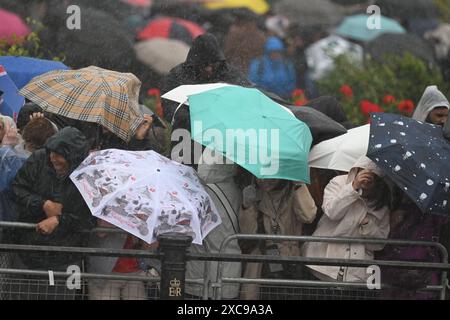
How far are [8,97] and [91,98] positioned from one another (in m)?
0.98

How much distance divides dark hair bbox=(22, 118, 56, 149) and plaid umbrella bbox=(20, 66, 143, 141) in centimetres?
12

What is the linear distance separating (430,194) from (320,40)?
28.1 feet

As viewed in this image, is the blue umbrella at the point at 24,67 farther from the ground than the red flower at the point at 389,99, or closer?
farther from the ground

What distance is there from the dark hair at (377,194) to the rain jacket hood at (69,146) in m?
1.96

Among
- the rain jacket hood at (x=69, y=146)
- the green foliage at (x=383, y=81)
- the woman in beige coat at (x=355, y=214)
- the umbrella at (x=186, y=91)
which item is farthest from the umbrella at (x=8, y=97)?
the green foliage at (x=383, y=81)

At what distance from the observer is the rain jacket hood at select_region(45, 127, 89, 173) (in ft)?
26.6

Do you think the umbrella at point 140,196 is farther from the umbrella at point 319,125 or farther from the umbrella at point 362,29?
the umbrella at point 362,29

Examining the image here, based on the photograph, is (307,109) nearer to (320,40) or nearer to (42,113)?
(42,113)

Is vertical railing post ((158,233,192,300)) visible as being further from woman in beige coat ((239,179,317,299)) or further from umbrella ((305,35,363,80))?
umbrella ((305,35,363,80))

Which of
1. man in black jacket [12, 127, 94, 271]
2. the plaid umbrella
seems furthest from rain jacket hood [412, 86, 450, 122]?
man in black jacket [12, 127, 94, 271]

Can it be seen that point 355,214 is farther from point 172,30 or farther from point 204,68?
point 172,30

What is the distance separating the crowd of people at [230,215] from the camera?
26.8 ft

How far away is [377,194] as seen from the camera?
27.8 ft
